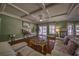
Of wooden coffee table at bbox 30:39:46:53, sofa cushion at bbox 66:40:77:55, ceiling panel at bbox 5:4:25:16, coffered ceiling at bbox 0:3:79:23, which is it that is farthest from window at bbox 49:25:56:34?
ceiling panel at bbox 5:4:25:16

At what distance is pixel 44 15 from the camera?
190cm

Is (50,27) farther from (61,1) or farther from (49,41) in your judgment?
(61,1)

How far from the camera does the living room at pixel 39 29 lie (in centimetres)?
178

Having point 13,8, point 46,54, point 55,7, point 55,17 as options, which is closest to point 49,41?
point 46,54

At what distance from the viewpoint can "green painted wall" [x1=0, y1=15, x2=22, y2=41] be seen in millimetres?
1754

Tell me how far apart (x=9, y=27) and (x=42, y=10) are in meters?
0.63

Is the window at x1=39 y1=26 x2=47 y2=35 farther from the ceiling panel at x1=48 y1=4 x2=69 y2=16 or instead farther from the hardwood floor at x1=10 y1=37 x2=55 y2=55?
the ceiling panel at x1=48 y1=4 x2=69 y2=16

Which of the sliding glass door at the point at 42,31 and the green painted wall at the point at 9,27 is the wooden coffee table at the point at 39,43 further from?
the green painted wall at the point at 9,27

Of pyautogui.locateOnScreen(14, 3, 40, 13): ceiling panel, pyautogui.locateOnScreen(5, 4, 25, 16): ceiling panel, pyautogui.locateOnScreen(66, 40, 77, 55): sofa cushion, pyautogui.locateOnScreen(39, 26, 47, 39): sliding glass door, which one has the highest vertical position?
pyautogui.locateOnScreen(14, 3, 40, 13): ceiling panel

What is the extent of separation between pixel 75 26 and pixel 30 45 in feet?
2.84

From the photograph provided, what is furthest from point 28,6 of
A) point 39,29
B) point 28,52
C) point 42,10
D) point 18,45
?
point 28,52

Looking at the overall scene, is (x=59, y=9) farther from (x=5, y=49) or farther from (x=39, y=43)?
(x=5, y=49)

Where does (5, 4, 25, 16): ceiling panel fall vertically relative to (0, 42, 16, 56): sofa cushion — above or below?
above

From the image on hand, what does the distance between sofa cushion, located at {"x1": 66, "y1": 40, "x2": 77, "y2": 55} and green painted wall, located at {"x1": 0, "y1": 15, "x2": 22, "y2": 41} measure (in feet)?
2.82
